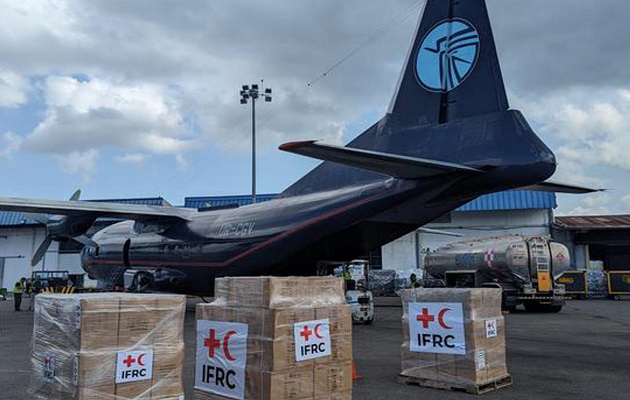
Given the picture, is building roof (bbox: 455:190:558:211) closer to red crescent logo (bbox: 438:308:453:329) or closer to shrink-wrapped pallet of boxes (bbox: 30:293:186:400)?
red crescent logo (bbox: 438:308:453:329)

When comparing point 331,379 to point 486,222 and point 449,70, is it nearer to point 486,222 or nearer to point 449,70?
point 449,70

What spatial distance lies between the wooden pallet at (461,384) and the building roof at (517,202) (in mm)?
27887

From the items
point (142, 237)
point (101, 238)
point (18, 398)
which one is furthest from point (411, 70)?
point (101, 238)

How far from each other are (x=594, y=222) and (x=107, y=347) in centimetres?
4009

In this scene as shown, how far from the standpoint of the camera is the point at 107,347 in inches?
198

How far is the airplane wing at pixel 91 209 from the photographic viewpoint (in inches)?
660

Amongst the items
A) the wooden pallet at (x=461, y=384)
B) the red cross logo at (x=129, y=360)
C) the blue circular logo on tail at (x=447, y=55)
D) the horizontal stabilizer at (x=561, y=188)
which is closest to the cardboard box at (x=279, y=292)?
the red cross logo at (x=129, y=360)

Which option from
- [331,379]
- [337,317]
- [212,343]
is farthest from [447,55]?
[212,343]

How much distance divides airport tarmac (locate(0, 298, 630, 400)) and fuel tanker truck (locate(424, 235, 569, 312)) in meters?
3.95

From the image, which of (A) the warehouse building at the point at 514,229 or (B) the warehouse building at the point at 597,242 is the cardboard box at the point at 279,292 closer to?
(A) the warehouse building at the point at 514,229

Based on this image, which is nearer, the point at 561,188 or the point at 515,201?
the point at 561,188

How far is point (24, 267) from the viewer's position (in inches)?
1676

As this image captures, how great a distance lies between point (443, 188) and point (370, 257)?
29.4 meters

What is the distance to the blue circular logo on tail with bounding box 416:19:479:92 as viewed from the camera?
37.9 feet
